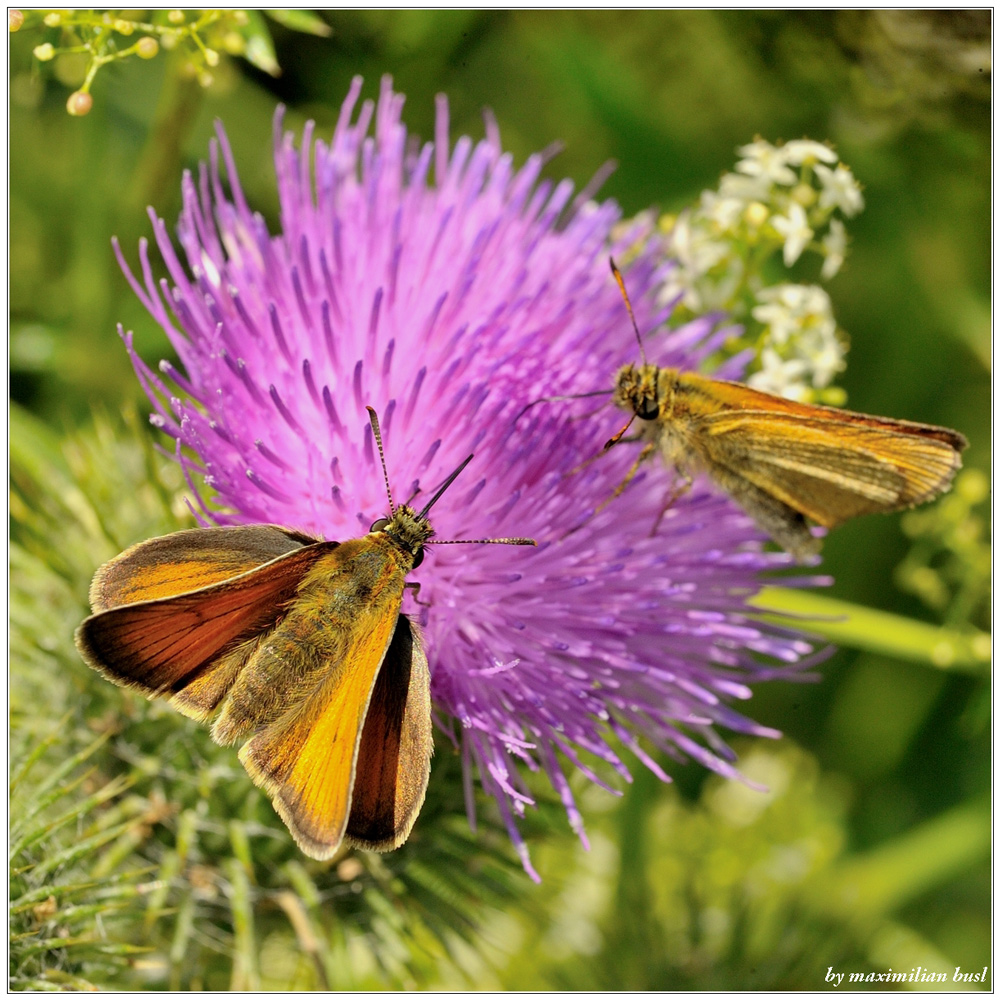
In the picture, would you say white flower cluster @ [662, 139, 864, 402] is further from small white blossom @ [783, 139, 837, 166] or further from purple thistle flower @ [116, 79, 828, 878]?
purple thistle flower @ [116, 79, 828, 878]

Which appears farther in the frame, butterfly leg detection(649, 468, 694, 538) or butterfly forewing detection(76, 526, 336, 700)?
butterfly leg detection(649, 468, 694, 538)

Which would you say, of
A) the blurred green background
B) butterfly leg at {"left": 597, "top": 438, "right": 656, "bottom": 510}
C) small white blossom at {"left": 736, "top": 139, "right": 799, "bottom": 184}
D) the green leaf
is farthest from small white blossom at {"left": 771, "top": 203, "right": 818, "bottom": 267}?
the green leaf

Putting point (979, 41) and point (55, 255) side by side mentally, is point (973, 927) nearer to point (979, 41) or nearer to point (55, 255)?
point (979, 41)

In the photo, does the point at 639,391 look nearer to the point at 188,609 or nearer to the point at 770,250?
the point at 770,250

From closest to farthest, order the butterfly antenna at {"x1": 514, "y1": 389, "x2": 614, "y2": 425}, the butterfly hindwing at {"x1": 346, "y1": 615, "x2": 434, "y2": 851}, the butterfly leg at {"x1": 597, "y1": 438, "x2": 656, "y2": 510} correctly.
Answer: the butterfly hindwing at {"x1": 346, "y1": 615, "x2": 434, "y2": 851}, the butterfly antenna at {"x1": 514, "y1": 389, "x2": 614, "y2": 425}, the butterfly leg at {"x1": 597, "y1": 438, "x2": 656, "y2": 510}

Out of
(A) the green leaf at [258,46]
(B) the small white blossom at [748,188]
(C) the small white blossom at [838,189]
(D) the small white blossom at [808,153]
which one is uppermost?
(A) the green leaf at [258,46]

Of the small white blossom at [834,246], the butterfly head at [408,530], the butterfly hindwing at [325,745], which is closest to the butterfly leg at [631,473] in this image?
the butterfly head at [408,530]

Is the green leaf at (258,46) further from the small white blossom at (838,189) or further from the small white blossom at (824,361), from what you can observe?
the small white blossom at (824,361)
